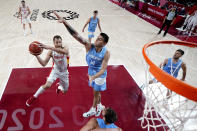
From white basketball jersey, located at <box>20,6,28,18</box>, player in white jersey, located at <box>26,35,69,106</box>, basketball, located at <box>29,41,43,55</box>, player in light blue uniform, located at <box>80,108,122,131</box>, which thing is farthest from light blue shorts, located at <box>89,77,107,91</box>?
white basketball jersey, located at <box>20,6,28,18</box>

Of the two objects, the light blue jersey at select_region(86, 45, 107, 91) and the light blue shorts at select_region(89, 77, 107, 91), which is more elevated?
the light blue jersey at select_region(86, 45, 107, 91)

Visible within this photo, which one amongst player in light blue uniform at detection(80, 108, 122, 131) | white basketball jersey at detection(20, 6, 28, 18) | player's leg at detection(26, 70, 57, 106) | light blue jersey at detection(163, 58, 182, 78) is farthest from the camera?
white basketball jersey at detection(20, 6, 28, 18)

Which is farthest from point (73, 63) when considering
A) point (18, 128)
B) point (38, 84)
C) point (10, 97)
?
point (18, 128)

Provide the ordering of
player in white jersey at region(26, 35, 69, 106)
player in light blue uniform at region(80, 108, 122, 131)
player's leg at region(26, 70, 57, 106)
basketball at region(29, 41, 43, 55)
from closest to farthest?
player in light blue uniform at region(80, 108, 122, 131)
basketball at region(29, 41, 43, 55)
player in white jersey at region(26, 35, 69, 106)
player's leg at region(26, 70, 57, 106)

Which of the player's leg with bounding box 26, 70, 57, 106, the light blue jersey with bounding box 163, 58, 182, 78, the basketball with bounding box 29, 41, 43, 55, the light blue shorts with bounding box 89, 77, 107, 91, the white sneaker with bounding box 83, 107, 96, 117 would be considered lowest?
the white sneaker with bounding box 83, 107, 96, 117

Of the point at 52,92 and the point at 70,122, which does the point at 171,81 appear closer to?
the point at 70,122

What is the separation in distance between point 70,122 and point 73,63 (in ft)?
8.08

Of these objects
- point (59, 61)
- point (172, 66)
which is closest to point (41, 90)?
point (59, 61)

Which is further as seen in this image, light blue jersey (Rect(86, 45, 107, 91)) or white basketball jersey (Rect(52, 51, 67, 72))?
white basketball jersey (Rect(52, 51, 67, 72))

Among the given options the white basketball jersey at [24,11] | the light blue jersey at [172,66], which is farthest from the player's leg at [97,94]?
the white basketball jersey at [24,11]

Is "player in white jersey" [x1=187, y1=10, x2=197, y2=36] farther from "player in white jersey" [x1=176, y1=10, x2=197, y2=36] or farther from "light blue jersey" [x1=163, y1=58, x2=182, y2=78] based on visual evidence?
"light blue jersey" [x1=163, y1=58, x2=182, y2=78]

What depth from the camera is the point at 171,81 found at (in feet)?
6.61

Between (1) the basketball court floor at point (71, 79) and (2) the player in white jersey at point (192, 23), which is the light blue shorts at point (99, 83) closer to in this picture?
(1) the basketball court floor at point (71, 79)

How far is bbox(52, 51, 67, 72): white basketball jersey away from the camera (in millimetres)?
3005
